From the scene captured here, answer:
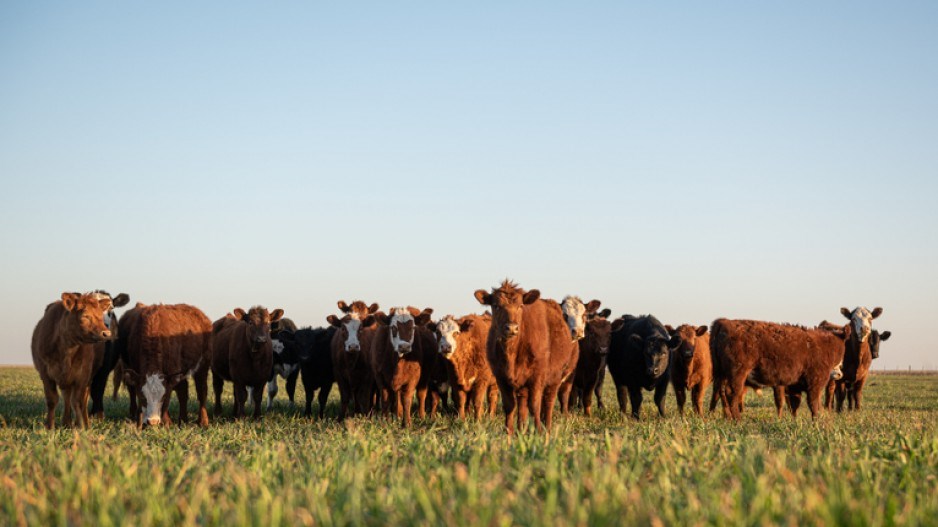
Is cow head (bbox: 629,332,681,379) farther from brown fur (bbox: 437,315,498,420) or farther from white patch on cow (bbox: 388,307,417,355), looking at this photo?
white patch on cow (bbox: 388,307,417,355)

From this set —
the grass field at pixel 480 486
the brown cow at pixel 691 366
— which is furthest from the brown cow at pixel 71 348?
the brown cow at pixel 691 366

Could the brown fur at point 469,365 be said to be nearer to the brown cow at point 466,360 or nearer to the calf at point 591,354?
the brown cow at point 466,360

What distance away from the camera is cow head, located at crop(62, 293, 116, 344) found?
475 inches

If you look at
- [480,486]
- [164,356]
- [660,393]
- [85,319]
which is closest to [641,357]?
[660,393]

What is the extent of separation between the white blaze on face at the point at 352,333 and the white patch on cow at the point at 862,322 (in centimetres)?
1280

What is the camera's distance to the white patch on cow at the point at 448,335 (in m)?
13.8

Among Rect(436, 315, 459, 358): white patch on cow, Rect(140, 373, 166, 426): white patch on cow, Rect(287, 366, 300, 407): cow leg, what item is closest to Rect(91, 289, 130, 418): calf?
Rect(140, 373, 166, 426): white patch on cow

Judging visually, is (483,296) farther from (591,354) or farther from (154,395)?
(591,354)

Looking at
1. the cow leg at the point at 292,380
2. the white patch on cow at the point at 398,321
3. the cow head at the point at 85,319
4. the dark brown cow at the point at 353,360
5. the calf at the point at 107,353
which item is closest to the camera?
the cow head at the point at 85,319

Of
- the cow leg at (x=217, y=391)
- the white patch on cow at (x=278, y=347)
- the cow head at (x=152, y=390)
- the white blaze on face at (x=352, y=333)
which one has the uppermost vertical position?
the white blaze on face at (x=352, y=333)

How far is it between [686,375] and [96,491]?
14.1m

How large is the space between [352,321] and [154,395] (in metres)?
4.15

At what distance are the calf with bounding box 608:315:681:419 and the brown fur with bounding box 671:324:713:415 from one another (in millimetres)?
168

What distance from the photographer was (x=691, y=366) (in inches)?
669
